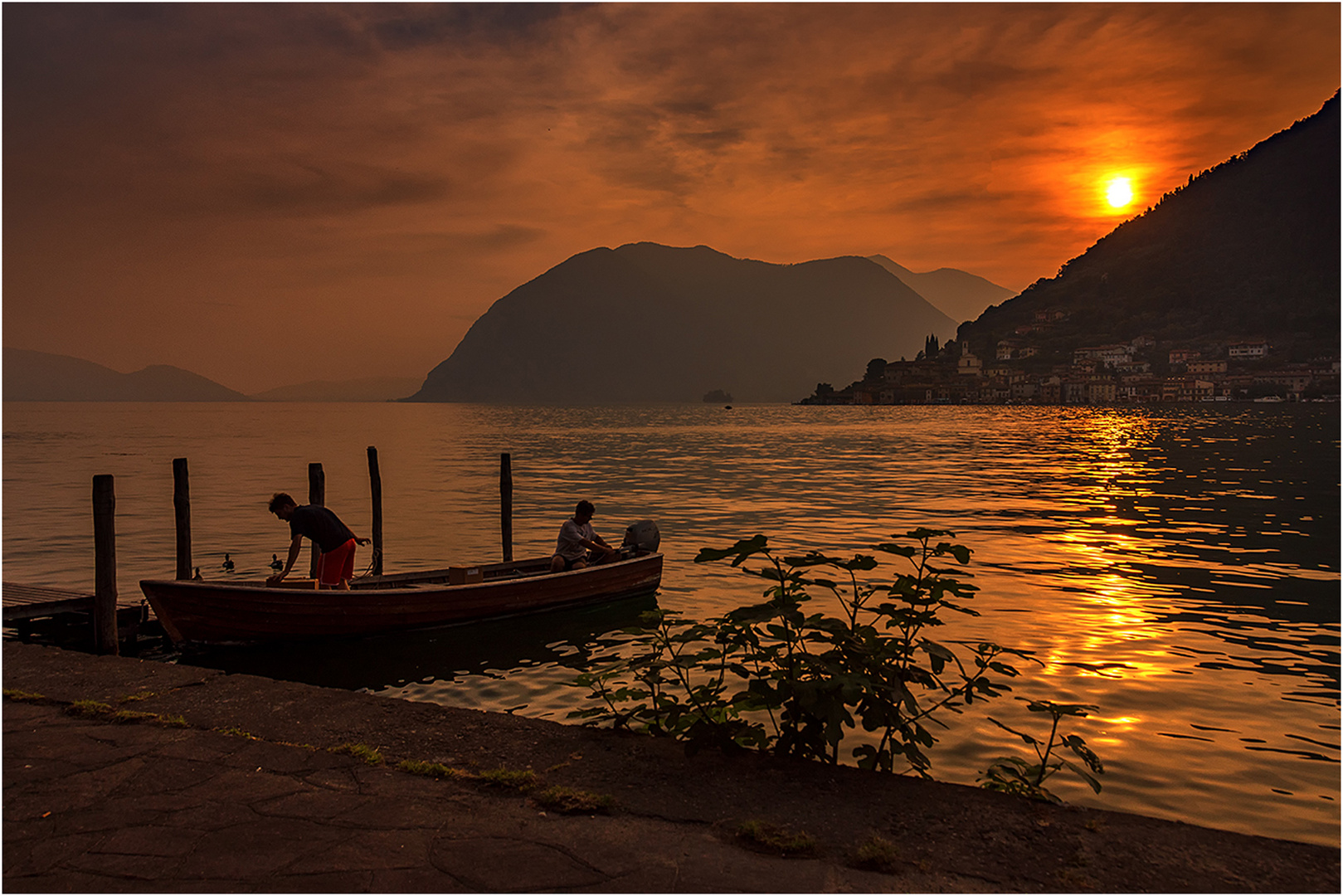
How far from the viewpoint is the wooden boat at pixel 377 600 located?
1259cm

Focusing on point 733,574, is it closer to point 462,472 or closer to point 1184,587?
point 1184,587

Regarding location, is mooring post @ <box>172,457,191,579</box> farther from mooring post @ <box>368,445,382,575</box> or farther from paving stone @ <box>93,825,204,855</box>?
paving stone @ <box>93,825,204,855</box>

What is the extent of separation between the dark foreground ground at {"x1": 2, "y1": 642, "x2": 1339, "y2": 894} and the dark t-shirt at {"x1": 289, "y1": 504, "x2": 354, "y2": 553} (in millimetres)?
6306

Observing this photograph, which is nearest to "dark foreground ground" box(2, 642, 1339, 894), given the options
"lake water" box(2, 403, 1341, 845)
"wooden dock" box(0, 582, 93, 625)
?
"lake water" box(2, 403, 1341, 845)

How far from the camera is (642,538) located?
58.3ft

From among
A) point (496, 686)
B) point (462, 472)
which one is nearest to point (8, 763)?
point (496, 686)

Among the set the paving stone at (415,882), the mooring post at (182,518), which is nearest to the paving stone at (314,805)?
the paving stone at (415,882)

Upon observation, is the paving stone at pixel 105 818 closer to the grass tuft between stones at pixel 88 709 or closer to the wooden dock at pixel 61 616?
the grass tuft between stones at pixel 88 709

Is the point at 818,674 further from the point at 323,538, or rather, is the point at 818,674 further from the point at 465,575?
the point at 465,575

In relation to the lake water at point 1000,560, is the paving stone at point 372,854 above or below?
above

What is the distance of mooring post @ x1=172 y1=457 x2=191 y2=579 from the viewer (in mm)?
15570

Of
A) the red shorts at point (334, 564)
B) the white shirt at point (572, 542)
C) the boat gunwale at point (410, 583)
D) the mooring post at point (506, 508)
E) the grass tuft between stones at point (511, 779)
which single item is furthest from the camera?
the mooring post at point (506, 508)

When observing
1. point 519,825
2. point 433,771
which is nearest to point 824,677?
point 519,825

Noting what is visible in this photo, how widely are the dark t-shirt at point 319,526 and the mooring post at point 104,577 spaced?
7.75ft
